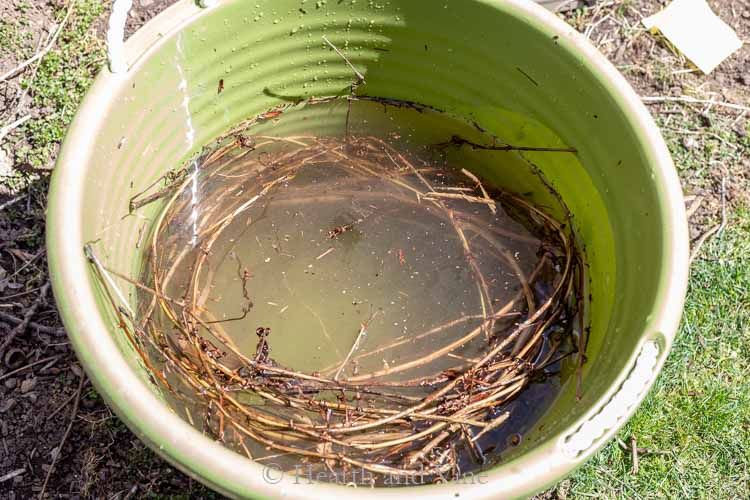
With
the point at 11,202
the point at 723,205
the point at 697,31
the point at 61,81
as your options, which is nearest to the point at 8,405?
the point at 11,202

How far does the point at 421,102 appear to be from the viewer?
5.42 feet

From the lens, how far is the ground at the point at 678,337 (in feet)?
4.83

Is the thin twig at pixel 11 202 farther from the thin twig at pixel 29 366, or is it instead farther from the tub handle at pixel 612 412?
the tub handle at pixel 612 412

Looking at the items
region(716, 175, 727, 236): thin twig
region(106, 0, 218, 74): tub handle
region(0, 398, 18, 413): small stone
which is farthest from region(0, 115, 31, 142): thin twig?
region(716, 175, 727, 236): thin twig

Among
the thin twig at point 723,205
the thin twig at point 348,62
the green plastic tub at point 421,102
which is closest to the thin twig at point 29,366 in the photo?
the green plastic tub at point 421,102

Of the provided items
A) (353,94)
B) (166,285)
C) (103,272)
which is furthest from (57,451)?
(353,94)

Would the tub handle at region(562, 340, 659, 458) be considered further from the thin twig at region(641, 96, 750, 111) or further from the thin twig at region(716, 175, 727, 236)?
the thin twig at region(641, 96, 750, 111)

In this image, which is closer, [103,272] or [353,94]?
[103,272]

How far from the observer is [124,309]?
1.23 metres

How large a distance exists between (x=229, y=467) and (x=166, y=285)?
0.69 m

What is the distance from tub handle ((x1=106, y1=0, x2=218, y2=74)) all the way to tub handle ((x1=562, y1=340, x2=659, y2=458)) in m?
0.88

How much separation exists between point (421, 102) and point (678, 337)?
823 millimetres

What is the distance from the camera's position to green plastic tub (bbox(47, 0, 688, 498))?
941mm

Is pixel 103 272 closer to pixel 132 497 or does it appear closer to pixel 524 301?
pixel 132 497
